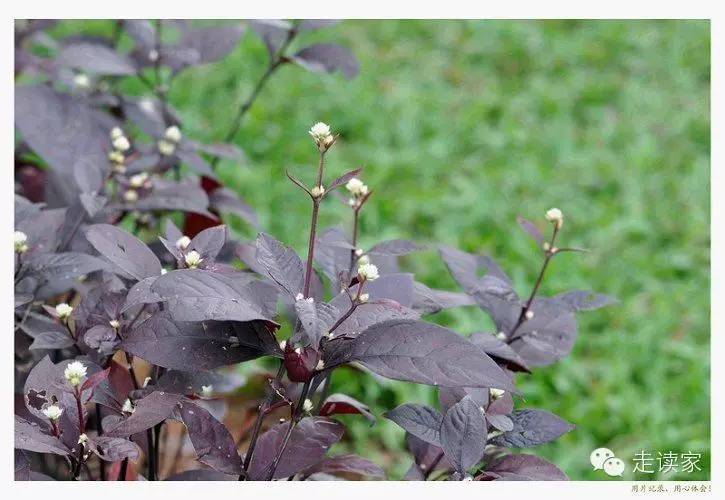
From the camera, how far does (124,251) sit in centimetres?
103

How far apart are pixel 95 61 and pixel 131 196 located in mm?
340

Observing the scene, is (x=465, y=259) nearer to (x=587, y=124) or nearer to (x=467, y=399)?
(x=467, y=399)

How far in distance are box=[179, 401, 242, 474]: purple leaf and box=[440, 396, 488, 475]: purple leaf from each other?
25 centimetres

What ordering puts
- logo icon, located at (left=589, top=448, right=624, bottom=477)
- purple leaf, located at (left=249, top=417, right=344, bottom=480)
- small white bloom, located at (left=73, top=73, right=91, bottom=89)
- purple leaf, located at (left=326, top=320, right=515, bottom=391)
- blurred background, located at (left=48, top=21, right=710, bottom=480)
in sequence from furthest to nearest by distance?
blurred background, located at (left=48, top=21, right=710, bottom=480)
small white bloom, located at (left=73, top=73, right=91, bottom=89)
logo icon, located at (left=589, top=448, right=624, bottom=477)
purple leaf, located at (left=249, top=417, right=344, bottom=480)
purple leaf, located at (left=326, top=320, right=515, bottom=391)

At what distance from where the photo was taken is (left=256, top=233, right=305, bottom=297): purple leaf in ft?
3.15

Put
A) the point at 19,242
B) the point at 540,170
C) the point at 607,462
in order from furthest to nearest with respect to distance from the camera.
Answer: the point at 540,170 → the point at 607,462 → the point at 19,242

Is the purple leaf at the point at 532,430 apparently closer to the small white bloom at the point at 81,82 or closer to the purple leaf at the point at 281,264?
the purple leaf at the point at 281,264

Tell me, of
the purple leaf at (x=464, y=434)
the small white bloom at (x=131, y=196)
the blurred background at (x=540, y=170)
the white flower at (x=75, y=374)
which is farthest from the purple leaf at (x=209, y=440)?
the blurred background at (x=540, y=170)

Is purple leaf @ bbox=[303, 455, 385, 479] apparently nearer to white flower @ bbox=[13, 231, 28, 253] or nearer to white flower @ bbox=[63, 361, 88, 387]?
white flower @ bbox=[63, 361, 88, 387]

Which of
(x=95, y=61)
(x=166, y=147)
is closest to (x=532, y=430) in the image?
(x=166, y=147)

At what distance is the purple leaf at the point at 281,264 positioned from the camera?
0.96 metres

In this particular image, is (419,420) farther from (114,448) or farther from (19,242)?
(19,242)

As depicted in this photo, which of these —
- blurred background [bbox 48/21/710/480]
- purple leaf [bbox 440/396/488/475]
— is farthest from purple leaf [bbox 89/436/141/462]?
blurred background [bbox 48/21/710/480]

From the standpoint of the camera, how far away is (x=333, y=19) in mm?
1606
